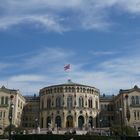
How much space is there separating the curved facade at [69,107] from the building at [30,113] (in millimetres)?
8350

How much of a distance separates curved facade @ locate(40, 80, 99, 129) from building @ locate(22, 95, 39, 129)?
27.4 feet

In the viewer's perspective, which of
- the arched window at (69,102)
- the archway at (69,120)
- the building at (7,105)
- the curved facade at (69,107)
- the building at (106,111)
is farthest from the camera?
the building at (106,111)

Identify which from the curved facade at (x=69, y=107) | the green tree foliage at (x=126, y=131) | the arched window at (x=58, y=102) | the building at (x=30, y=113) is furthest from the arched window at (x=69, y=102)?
the green tree foliage at (x=126, y=131)

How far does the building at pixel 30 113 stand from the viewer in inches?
4919

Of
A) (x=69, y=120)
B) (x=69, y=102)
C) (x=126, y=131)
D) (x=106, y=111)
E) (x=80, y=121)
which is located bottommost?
(x=126, y=131)

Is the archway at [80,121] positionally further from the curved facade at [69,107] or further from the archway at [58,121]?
the archway at [58,121]

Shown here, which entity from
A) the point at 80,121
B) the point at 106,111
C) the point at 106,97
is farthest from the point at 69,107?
the point at 106,97

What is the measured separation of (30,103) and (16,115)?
1677 cm

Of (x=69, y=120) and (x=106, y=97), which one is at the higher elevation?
(x=106, y=97)

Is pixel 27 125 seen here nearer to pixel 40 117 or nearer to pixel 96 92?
pixel 40 117

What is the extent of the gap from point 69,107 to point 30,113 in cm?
2085

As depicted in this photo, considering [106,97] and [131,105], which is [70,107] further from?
[106,97]

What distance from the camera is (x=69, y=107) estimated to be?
113625 mm

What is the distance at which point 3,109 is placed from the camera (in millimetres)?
109750
